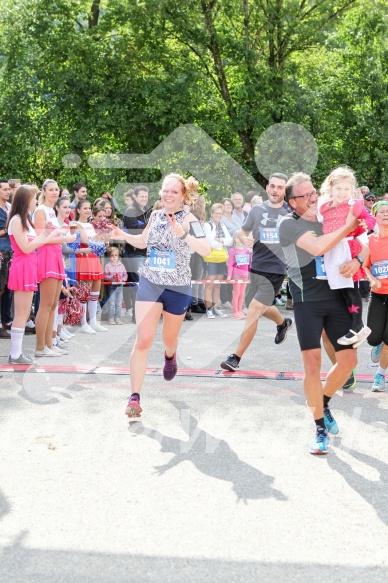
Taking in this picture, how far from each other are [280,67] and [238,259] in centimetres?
950

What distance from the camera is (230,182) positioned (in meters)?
20.2

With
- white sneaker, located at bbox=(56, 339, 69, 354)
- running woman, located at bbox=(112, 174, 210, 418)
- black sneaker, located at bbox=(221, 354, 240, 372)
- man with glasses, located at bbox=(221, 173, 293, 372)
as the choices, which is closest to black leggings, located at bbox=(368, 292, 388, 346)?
man with glasses, located at bbox=(221, 173, 293, 372)

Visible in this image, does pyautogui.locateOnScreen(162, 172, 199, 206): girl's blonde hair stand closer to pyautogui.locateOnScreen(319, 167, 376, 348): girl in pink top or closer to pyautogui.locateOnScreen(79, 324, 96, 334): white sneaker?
pyautogui.locateOnScreen(319, 167, 376, 348): girl in pink top

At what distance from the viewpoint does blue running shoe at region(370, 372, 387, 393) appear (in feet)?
24.2

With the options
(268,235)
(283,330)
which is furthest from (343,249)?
(283,330)

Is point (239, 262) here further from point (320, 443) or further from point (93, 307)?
point (320, 443)

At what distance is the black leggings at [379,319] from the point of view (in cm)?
751

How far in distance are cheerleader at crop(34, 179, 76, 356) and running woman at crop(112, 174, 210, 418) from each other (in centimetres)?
232

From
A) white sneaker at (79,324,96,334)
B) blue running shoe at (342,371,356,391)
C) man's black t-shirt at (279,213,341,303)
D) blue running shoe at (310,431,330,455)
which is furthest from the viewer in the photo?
white sneaker at (79,324,96,334)

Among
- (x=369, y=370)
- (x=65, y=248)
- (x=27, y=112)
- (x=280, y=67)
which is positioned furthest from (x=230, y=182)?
(x=369, y=370)

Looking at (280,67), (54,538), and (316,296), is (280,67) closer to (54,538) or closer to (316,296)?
(316,296)

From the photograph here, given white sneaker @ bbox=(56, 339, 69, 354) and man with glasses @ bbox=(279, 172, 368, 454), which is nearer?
man with glasses @ bbox=(279, 172, 368, 454)

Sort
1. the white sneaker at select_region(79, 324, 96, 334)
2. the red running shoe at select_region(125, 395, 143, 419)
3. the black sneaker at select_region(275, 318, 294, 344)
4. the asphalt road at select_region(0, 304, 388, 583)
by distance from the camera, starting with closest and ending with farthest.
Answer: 1. the asphalt road at select_region(0, 304, 388, 583)
2. the red running shoe at select_region(125, 395, 143, 419)
3. the black sneaker at select_region(275, 318, 294, 344)
4. the white sneaker at select_region(79, 324, 96, 334)

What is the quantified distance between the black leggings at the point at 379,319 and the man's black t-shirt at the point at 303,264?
2116mm
